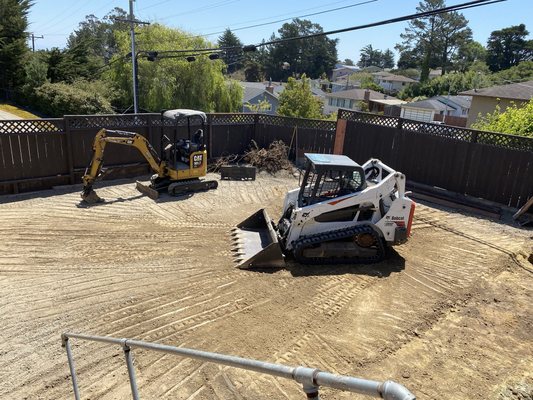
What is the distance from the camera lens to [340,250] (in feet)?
23.7

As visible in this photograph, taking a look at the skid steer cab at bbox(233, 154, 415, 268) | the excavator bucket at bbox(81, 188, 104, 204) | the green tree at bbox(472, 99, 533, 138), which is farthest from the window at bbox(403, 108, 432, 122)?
the excavator bucket at bbox(81, 188, 104, 204)

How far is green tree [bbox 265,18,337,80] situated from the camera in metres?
86.6

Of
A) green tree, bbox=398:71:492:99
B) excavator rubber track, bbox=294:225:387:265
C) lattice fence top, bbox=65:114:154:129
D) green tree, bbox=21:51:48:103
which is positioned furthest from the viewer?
green tree, bbox=398:71:492:99

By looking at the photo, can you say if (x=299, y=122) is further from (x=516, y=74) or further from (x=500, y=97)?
(x=516, y=74)

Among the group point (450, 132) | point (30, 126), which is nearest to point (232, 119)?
point (30, 126)

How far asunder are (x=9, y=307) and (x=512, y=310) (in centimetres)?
718

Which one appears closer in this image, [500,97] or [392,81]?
[500,97]

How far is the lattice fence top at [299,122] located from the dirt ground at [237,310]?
6.40m

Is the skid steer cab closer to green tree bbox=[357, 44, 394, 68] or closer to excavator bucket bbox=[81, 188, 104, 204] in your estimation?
excavator bucket bbox=[81, 188, 104, 204]

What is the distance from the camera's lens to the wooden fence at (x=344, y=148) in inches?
407

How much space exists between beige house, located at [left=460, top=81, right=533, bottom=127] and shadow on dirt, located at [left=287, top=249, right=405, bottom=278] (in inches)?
782

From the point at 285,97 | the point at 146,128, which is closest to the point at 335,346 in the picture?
the point at 146,128

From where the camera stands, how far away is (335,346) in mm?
5062

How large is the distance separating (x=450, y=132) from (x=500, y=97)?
16.6 meters
